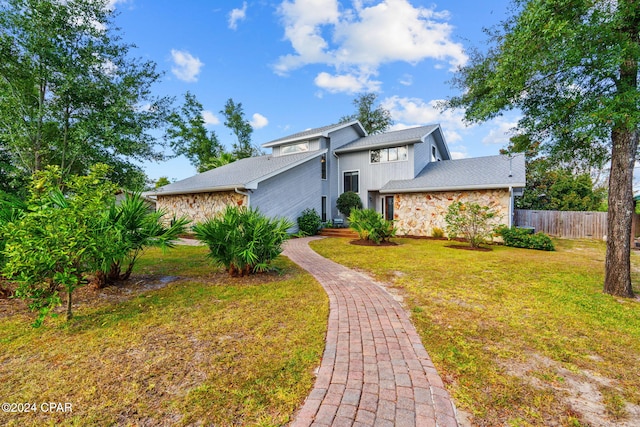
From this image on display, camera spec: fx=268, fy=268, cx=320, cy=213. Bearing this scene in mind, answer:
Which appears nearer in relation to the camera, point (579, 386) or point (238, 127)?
point (579, 386)

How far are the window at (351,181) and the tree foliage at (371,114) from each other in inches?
517

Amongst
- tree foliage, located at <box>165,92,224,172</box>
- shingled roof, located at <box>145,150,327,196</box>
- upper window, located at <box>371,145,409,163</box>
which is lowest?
shingled roof, located at <box>145,150,327,196</box>

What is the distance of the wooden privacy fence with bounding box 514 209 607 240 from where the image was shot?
44.6 ft

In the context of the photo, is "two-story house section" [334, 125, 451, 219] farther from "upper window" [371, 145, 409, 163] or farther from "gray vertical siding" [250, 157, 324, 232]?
"gray vertical siding" [250, 157, 324, 232]

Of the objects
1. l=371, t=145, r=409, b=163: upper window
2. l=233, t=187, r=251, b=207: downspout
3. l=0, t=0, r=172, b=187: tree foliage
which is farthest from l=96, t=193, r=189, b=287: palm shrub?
l=371, t=145, r=409, b=163: upper window

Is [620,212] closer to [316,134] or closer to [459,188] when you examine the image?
[459,188]

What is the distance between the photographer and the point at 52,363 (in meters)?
2.79

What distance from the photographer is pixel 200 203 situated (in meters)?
15.0

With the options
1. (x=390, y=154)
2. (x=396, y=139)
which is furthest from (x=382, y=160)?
(x=396, y=139)

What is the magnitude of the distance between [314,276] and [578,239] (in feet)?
50.5

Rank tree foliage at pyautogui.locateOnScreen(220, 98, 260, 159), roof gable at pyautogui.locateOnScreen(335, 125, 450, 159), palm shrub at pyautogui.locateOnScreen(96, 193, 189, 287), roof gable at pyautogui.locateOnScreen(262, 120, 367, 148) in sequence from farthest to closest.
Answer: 1. tree foliage at pyautogui.locateOnScreen(220, 98, 260, 159)
2. roof gable at pyautogui.locateOnScreen(262, 120, 367, 148)
3. roof gable at pyautogui.locateOnScreen(335, 125, 450, 159)
4. palm shrub at pyautogui.locateOnScreen(96, 193, 189, 287)

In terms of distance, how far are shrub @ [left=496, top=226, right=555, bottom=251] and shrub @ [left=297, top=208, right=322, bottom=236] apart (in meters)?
8.80

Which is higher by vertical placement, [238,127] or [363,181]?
[238,127]

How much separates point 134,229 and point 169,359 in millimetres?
3331
